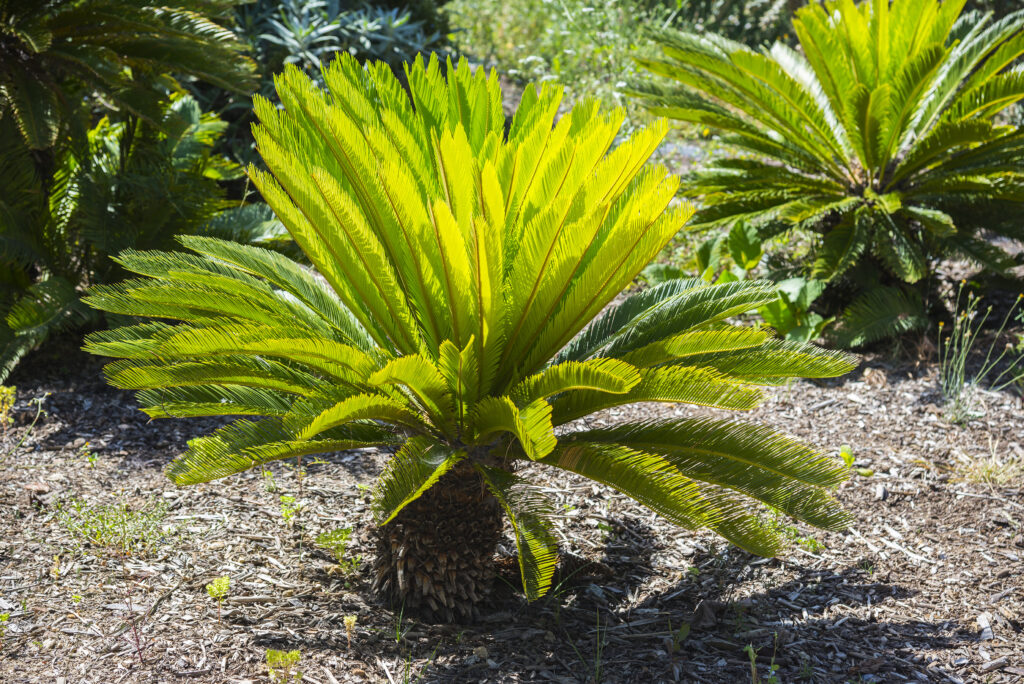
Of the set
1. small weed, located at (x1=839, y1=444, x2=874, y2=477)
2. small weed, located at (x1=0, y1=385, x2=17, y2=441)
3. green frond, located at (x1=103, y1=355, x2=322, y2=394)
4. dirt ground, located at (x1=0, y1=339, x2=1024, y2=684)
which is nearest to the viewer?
green frond, located at (x1=103, y1=355, x2=322, y2=394)

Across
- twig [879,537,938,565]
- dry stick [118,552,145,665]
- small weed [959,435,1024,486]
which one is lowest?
dry stick [118,552,145,665]

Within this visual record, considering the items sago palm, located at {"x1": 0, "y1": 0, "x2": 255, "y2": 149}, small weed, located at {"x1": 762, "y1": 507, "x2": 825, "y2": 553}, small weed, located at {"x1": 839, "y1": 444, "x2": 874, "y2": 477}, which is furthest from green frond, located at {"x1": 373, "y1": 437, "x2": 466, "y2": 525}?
sago palm, located at {"x1": 0, "y1": 0, "x2": 255, "y2": 149}

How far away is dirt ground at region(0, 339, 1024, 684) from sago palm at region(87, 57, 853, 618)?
1.01ft

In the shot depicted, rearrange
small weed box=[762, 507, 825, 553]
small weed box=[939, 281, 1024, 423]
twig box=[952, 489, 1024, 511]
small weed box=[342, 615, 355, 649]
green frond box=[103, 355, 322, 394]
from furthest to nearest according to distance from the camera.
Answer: small weed box=[939, 281, 1024, 423] → twig box=[952, 489, 1024, 511] → small weed box=[762, 507, 825, 553] → small weed box=[342, 615, 355, 649] → green frond box=[103, 355, 322, 394]

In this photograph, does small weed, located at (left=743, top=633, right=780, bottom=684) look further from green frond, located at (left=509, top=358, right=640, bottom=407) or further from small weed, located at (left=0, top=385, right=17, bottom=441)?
small weed, located at (left=0, top=385, right=17, bottom=441)

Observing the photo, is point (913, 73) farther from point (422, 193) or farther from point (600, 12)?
point (600, 12)

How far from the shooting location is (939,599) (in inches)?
126

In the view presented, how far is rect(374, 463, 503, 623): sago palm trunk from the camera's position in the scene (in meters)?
Result: 2.85

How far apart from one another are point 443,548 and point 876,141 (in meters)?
3.83

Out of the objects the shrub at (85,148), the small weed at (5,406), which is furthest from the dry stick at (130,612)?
the shrub at (85,148)

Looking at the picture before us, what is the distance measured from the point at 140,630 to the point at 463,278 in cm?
156

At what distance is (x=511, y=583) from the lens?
3160 mm

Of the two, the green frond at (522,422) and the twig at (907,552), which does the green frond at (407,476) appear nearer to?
the green frond at (522,422)

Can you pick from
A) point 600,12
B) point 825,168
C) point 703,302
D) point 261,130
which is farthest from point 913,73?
point 600,12
